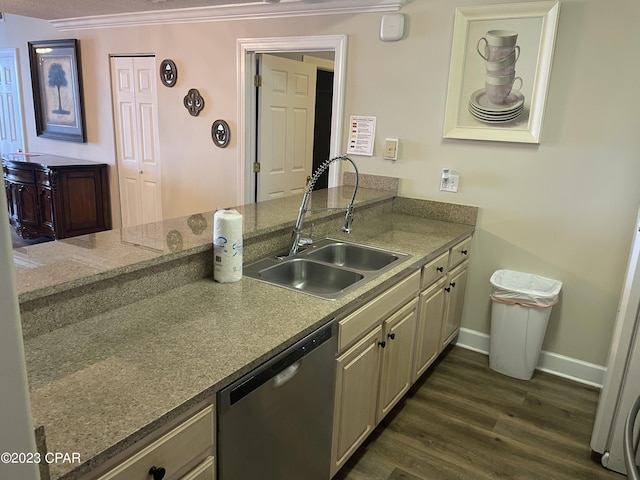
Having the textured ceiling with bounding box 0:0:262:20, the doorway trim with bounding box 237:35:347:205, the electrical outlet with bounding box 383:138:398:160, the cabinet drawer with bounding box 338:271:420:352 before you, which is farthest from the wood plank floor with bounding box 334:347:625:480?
the textured ceiling with bounding box 0:0:262:20

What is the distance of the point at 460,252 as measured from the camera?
117 inches

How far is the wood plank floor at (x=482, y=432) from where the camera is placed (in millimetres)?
2135

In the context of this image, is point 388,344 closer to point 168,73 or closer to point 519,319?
point 519,319

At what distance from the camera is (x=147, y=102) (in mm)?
4520

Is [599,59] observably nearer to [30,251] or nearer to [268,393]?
[268,393]

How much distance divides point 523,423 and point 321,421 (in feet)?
4.50

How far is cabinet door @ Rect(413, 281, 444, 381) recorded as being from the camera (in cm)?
254

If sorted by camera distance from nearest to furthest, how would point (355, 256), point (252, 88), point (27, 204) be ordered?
point (355, 256) < point (252, 88) < point (27, 204)

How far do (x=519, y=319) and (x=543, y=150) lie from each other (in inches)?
40.9

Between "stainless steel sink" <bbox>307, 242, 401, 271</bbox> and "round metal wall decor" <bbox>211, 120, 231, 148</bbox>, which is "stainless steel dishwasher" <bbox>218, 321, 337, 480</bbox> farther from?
"round metal wall decor" <bbox>211, 120, 231, 148</bbox>

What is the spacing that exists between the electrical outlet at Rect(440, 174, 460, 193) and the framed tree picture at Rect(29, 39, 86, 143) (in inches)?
156

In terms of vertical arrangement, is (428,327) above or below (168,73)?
below

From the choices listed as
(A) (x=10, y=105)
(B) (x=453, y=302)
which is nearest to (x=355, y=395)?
(B) (x=453, y=302)

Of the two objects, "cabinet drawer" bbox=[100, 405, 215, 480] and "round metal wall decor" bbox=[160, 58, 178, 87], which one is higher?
"round metal wall decor" bbox=[160, 58, 178, 87]
